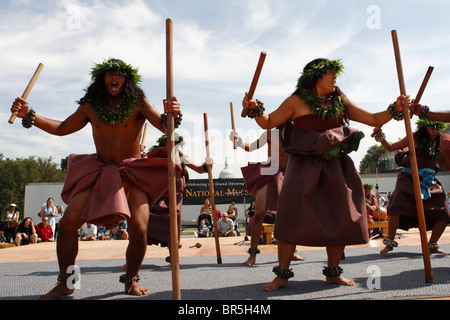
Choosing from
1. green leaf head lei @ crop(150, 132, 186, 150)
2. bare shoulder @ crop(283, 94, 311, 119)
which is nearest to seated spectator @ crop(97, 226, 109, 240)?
green leaf head lei @ crop(150, 132, 186, 150)

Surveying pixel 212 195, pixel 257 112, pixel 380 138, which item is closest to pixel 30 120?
pixel 257 112

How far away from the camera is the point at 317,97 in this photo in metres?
3.25

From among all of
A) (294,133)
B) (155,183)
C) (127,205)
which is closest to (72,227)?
(127,205)

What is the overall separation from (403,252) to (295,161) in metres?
3.09

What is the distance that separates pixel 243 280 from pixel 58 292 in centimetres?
148

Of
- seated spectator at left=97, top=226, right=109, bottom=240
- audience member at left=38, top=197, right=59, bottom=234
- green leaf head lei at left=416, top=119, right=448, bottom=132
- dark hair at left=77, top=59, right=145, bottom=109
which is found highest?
dark hair at left=77, top=59, right=145, bottom=109

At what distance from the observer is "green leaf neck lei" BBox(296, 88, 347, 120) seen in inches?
126

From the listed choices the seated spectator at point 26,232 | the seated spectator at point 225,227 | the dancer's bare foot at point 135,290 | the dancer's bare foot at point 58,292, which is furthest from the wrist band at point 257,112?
the seated spectator at point 26,232

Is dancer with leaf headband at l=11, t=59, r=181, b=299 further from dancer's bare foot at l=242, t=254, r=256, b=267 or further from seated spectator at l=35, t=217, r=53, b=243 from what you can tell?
seated spectator at l=35, t=217, r=53, b=243

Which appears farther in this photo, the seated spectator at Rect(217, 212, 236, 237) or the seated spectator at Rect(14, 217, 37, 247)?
the seated spectator at Rect(217, 212, 236, 237)

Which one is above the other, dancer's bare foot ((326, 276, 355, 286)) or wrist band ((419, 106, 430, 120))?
wrist band ((419, 106, 430, 120))

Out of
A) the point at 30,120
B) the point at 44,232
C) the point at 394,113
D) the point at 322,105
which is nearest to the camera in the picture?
the point at 30,120

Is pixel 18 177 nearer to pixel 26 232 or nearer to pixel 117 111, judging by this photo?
pixel 26 232

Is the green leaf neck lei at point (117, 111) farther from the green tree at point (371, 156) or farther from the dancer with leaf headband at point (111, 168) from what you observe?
the green tree at point (371, 156)
